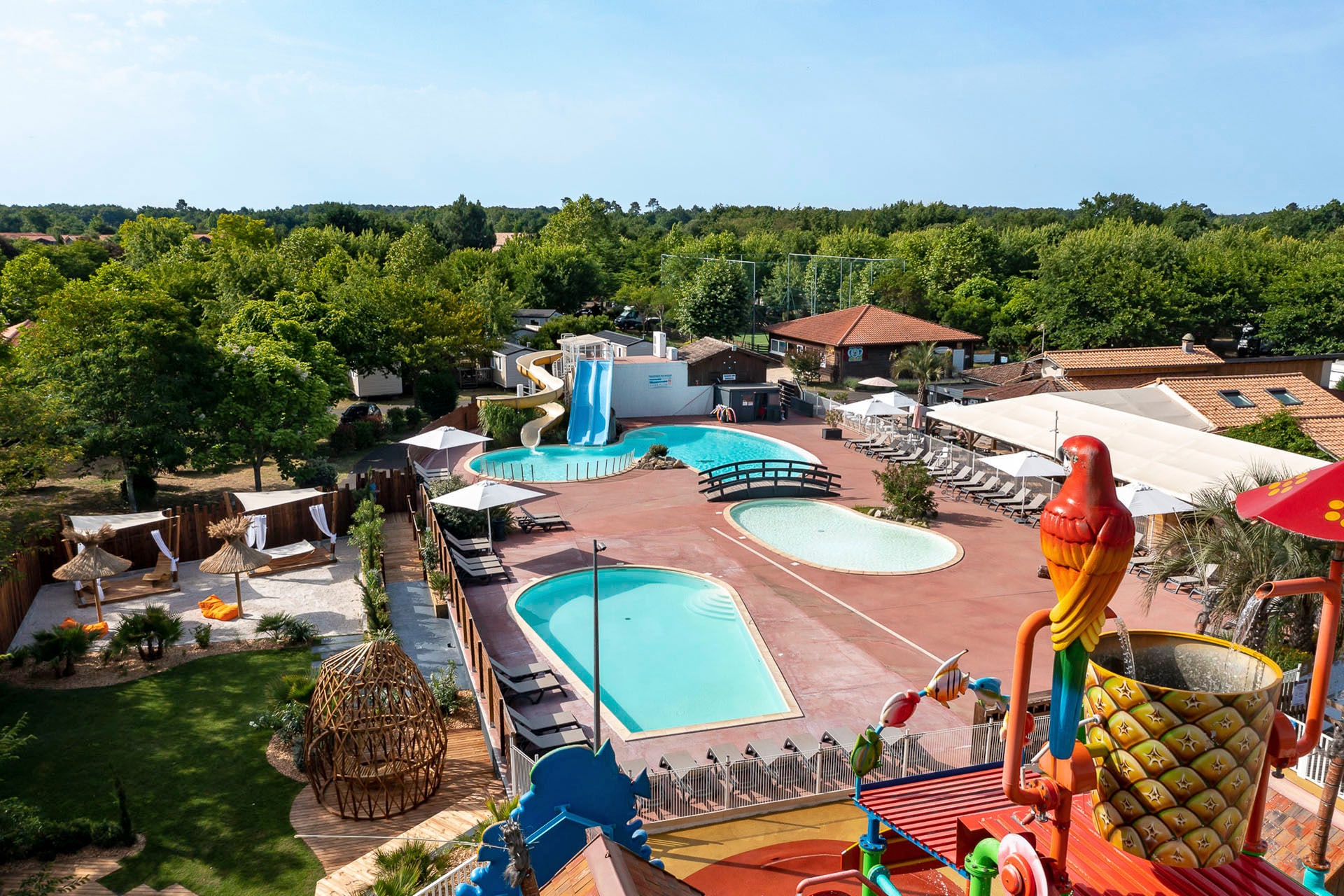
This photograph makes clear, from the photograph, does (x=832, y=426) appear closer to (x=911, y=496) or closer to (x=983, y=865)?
(x=911, y=496)

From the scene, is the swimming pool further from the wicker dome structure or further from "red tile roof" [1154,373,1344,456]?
the wicker dome structure

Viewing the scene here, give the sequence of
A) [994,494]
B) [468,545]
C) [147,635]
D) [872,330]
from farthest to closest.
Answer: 1. [872,330]
2. [994,494]
3. [468,545]
4. [147,635]

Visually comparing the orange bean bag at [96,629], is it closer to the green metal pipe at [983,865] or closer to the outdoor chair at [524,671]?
the outdoor chair at [524,671]

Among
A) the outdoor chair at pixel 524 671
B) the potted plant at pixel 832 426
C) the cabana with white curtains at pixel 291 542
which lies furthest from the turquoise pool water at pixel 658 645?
the potted plant at pixel 832 426

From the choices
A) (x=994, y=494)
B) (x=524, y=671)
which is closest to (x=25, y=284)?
(x=524, y=671)

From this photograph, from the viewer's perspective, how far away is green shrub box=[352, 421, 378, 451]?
120ft

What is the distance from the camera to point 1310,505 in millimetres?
6043

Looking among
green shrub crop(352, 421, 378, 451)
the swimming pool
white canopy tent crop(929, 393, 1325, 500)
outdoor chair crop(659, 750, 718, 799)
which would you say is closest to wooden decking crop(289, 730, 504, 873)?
outdoor chair crop(659, 750, 718, 799)

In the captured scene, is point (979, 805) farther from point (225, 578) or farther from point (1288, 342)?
point (1288, 342)

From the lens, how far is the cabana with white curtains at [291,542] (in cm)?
2248

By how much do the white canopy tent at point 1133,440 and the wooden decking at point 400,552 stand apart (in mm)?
17331

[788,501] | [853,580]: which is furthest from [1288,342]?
[853,580]

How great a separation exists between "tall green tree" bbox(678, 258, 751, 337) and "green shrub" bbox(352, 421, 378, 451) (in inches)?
1007

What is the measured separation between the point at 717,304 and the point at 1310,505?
52.1m
